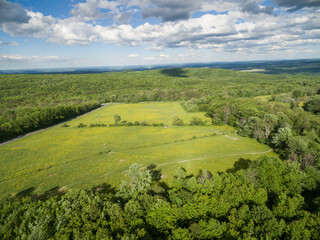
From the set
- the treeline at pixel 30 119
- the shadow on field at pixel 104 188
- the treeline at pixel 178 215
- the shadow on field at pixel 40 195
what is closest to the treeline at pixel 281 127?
the treeline at pixel 178 215

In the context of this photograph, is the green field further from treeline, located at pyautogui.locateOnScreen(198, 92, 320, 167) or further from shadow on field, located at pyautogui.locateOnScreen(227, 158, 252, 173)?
treeline, located at pyautogui.locateOnScreen(198, 92, 320, 167)

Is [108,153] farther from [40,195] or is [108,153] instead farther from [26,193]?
[26,193]

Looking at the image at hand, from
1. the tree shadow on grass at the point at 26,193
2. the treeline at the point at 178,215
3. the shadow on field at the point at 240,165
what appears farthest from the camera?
the shadow on field at the point at 240,165

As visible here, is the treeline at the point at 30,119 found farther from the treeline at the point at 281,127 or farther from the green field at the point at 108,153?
the treeline at the point at 281,127

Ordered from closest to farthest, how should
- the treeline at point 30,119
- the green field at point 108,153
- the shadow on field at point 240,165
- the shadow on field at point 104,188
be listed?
1. the shadow on field at point 104,188
2. the green field at point 108,153
3. the shadow on field at point 240,165
4. the treeline at point 30,119

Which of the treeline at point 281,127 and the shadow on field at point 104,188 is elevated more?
the treeline at point 281,127

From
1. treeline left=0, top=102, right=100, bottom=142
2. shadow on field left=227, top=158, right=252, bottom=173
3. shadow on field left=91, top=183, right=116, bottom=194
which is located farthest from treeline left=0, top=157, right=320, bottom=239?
treeline left=0, top=102, right=100, bottom=142

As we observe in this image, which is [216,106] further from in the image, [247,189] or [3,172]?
[3,172]
